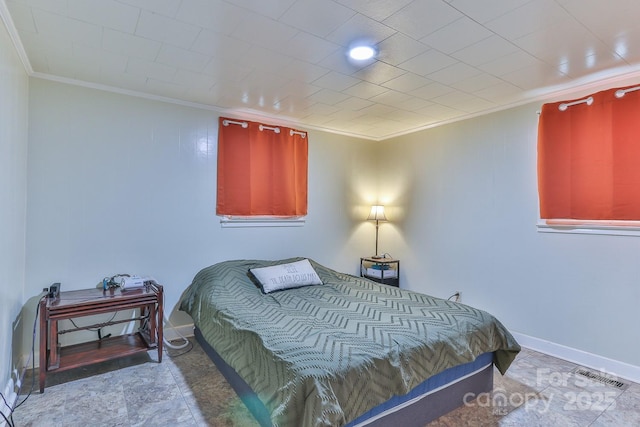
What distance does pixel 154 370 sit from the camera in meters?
2.51

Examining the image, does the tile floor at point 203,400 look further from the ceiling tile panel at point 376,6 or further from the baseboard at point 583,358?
the ceiling tile panel at point 376,6

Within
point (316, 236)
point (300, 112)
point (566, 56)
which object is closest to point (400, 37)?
point (566, 56)

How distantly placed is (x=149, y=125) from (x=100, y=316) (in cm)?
171

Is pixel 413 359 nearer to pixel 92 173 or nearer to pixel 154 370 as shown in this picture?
pixel 154 370

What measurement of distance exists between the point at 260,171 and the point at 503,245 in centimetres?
258

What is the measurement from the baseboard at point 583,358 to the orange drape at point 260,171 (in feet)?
8.48

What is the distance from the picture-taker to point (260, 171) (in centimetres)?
357

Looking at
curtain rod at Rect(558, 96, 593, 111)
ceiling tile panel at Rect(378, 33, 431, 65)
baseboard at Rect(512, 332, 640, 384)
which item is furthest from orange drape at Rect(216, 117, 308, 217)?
baseboard at Rect(512, 332, 640, 384)

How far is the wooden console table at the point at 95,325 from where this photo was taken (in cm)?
221

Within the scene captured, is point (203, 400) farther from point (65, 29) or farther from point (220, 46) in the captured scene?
point (65, 29)

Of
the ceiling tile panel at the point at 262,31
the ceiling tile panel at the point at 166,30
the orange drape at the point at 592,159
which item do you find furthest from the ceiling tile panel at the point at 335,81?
the orange drape at the point at 592,159

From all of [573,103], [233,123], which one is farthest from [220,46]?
[573,103]

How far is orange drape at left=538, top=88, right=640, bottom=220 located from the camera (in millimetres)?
2438

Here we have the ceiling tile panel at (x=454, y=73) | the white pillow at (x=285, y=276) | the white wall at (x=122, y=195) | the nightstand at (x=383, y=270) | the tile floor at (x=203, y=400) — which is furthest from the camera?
the nightstand at (x=383, y=270)
